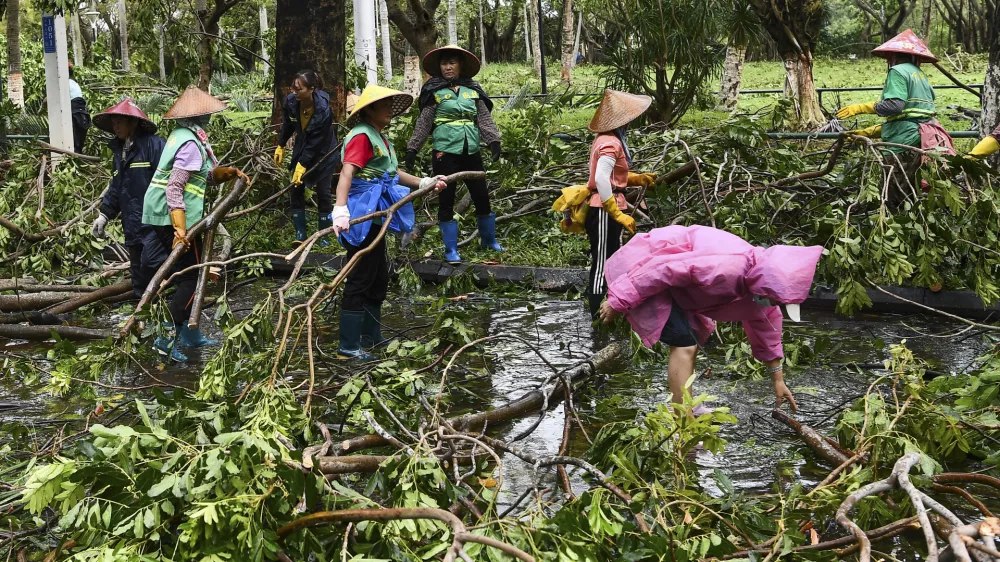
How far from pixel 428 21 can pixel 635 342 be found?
8.56 m

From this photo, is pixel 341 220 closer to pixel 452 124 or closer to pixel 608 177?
pixel 608 177

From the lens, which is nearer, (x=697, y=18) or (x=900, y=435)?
(x=900, y=435)

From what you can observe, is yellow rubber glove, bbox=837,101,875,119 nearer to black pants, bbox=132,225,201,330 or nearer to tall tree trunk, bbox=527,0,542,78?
black pants, bbox=132,225,201,330

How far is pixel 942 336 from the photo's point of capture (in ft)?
21.9

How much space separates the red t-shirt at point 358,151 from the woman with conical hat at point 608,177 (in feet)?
4.77

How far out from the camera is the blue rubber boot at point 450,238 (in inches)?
355

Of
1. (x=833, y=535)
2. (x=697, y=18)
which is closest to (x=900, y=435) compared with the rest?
(x=833, y=535)

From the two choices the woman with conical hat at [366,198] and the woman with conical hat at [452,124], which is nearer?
the woman with conical hat at [366,198]

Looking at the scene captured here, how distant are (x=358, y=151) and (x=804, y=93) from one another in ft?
28.9

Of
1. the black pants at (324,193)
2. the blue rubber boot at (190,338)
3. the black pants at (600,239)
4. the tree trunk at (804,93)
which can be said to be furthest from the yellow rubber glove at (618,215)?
the tree trunk at (804,93)

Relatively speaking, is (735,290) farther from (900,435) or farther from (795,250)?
(900,435)

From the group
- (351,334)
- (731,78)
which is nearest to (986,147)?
(351,334)

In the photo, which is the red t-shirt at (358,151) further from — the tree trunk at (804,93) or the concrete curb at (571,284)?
the tree trunk at (804,93)

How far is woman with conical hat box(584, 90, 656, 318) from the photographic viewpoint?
663 centimetres
